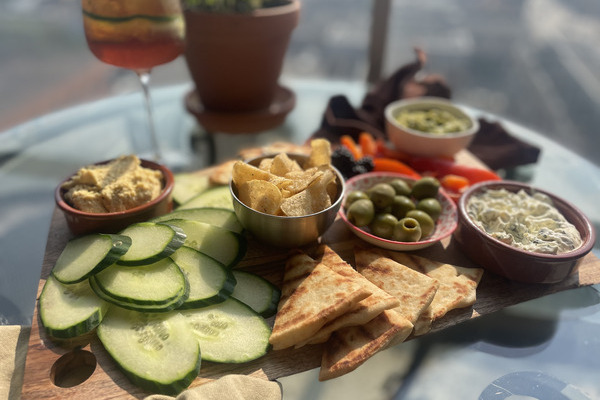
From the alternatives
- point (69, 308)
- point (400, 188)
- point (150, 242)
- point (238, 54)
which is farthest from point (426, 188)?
point (69, 308)

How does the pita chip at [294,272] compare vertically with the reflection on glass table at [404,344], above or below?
above

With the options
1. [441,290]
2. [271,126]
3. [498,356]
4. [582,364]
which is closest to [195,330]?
[441,290]

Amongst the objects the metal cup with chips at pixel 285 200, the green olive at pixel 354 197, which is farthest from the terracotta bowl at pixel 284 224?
the green olive at pixel 354 197

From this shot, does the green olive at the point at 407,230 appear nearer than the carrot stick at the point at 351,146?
Yes

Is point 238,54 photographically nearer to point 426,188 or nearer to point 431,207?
point 426,188

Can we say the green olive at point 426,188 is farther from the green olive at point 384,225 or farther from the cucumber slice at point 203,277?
the cucumber slice at point 203,277

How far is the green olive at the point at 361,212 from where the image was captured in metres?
2.32

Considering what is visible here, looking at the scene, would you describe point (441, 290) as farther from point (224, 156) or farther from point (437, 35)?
point (437, 35)

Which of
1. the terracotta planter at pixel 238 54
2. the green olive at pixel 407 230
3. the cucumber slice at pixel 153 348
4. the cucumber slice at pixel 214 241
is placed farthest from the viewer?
the terracotta planter at pixel 238 54

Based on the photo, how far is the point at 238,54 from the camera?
3.09 meters

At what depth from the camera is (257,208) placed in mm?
2064

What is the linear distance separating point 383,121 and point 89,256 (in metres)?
2.40

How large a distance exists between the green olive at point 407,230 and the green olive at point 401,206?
0.42 ft

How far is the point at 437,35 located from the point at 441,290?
11467 mm
